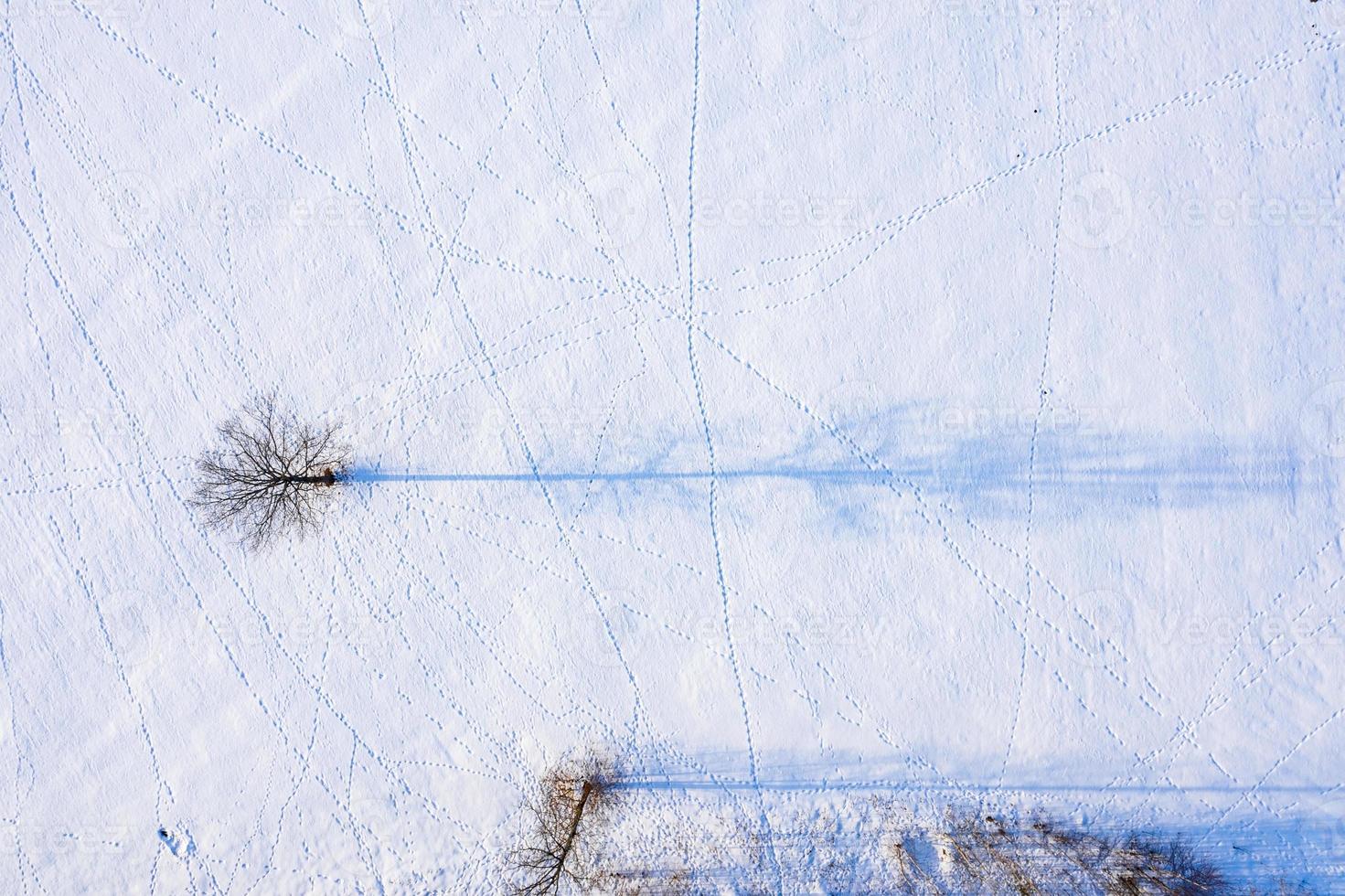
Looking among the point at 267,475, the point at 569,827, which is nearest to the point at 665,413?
the point at 267,475

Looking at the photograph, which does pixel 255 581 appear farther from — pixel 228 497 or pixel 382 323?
pixel 382 323

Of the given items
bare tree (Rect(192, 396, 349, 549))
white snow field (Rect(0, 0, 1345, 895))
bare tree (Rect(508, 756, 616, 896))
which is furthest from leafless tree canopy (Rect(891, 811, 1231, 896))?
bare tree (Rect(192, 396, 349, 549))

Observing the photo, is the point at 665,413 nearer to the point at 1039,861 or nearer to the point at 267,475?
the point at 267,475

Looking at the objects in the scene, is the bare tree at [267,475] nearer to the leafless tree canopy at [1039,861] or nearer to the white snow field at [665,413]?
the white snow field at [665,413]

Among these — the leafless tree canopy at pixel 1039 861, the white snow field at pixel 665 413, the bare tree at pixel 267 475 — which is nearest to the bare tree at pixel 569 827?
the white snow field at pixel 665 413

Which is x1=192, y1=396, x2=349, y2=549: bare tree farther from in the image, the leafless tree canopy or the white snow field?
the leafless tree canopy
